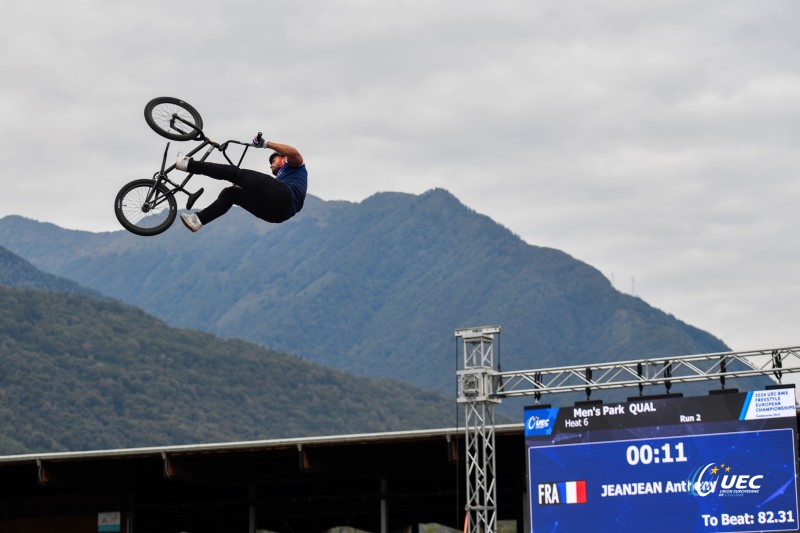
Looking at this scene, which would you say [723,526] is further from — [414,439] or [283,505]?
[283,505]

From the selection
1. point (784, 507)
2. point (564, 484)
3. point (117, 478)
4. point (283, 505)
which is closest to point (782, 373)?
point (784, 507)

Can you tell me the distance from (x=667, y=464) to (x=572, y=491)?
85.1 inches

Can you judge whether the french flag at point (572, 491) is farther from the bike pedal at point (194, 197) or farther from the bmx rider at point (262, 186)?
the bike pedal at point (194, 197)

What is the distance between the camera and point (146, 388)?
162 meters

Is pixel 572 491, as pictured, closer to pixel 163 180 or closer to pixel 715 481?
pixel 715 481

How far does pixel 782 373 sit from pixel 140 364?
14653cm

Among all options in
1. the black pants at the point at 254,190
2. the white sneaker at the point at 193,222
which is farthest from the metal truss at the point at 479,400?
the black pants at the point at 254,190

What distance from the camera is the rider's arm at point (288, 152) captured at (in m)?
14.7

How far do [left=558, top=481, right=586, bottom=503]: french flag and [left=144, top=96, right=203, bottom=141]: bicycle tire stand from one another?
620 inches

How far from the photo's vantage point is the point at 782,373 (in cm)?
2686

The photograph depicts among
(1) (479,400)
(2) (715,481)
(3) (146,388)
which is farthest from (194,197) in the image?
(3) (146,388)

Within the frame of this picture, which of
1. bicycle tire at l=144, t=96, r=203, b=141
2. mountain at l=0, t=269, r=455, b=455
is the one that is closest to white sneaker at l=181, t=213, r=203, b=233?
bicycle tire at l=144, t=96, r=203, b=141

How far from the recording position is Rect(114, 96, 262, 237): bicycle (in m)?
15.6

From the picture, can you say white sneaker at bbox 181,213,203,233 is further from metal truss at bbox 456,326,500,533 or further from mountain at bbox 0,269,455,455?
mountain at bbox 0,269,455,455
